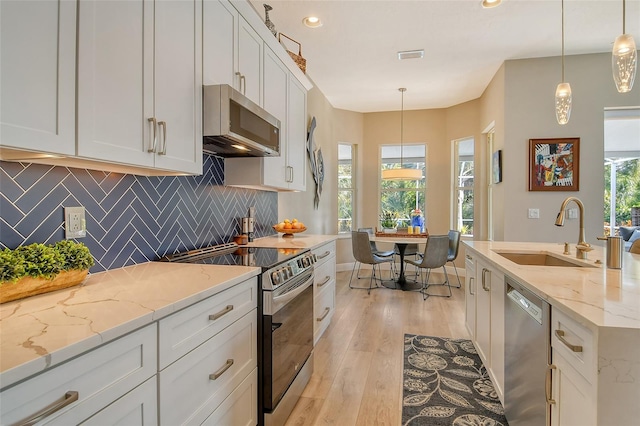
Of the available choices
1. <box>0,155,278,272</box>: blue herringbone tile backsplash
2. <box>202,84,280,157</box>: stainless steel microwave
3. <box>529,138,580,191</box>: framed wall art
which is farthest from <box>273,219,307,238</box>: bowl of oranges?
<box>529,138,580,191</box>: framed wall art

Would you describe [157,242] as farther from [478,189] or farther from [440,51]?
[478,189]

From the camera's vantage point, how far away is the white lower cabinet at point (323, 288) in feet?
8.97

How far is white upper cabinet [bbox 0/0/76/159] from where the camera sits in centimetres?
87

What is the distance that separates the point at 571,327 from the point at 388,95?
15.7 ft

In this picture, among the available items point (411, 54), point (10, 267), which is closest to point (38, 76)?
point (10, 267)

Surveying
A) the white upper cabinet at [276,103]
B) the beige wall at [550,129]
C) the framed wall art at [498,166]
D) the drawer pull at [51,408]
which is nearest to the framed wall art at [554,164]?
the beige wall at [550,129]

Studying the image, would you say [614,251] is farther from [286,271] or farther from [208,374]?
[208,374]

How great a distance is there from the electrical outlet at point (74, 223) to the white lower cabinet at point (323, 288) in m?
1.57

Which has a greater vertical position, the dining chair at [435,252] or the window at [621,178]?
the window at [621,178]

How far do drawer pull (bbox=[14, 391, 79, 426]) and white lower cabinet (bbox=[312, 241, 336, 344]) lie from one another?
1950 millimetres

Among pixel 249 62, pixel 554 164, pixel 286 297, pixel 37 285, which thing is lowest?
pixel 286 297

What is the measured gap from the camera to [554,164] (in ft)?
12.6

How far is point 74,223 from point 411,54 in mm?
3702

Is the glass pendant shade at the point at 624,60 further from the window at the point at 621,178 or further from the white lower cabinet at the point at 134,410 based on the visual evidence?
the window at the point at 621,178
